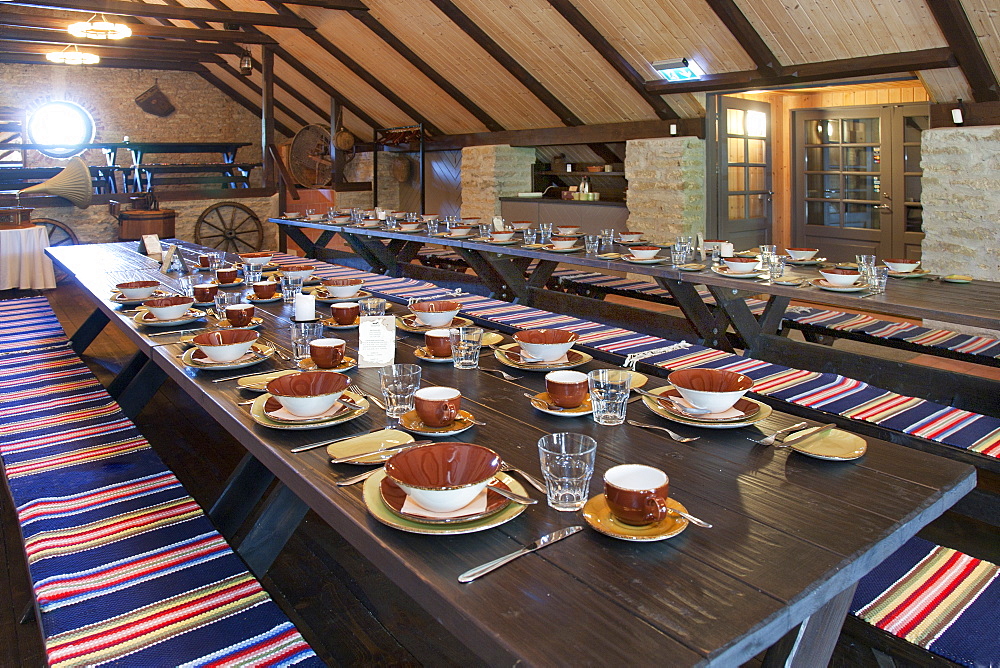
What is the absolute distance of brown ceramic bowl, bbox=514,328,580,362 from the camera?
2279 mm

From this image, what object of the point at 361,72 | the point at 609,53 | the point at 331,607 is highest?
the point at 361,72

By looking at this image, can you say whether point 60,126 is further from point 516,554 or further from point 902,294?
point 516,554

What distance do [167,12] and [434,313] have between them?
6.40 metres

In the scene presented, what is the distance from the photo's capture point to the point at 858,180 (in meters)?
8.53

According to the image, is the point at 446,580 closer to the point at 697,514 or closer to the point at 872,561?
the point at 697,514

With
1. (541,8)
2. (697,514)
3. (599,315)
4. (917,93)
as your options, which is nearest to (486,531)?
(697,514)

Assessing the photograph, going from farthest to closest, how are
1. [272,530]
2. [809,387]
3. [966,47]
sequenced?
1. [966,47]
2. [809,387]
3. [272,530]

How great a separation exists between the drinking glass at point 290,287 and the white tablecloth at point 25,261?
5255 millimetres

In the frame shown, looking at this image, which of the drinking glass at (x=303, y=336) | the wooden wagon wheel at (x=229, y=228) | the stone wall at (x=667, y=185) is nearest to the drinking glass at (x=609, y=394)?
the drinking glass at (x=303, y=336)

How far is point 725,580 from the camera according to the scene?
1.18 meters

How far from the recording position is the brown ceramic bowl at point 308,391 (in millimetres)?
1835

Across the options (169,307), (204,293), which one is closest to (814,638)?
(169,307)

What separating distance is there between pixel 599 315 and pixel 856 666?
9.83 ft

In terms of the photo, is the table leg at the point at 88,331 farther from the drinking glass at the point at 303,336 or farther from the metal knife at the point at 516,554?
the metal knife at the point at 516,554
